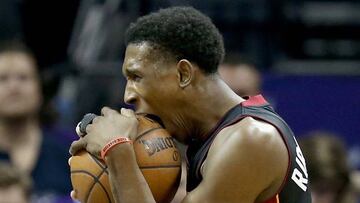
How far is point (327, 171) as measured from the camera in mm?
7406

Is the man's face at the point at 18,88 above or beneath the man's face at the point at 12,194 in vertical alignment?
above

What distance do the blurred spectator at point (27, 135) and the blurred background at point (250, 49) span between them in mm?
944

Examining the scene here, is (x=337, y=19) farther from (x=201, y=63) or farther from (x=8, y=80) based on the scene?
(x=201, y=63)

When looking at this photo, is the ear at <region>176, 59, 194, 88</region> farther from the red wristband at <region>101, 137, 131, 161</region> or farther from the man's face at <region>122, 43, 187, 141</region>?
the red wristband at <region>101, 137, 131, 161</region>

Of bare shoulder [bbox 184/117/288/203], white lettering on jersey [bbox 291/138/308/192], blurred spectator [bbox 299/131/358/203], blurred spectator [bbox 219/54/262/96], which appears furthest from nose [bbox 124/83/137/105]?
blurred spectator [bbox 219/54/262/96]

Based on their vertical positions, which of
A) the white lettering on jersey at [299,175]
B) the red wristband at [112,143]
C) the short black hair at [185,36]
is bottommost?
the white lettering on jersey at [299,175]

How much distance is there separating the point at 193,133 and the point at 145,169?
0.37m

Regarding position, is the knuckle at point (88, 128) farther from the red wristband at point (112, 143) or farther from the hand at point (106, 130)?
the red wristband at point (112, 143)

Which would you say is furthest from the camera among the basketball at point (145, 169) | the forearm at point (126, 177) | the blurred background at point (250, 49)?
the blurred background at point (250, 49)

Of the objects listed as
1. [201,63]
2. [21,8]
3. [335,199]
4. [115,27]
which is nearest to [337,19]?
[115,27]

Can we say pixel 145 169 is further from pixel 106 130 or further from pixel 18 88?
pixel 18 88

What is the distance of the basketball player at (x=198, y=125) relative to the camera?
4.66 metres

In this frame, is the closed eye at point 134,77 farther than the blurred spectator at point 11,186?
No

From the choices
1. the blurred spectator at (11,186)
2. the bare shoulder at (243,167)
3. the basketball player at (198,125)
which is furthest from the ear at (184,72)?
the blurred spectator at (11,186)
